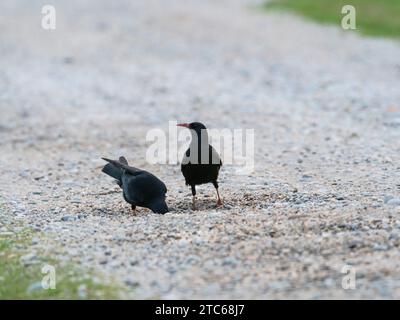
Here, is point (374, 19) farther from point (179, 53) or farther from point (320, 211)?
point (320, 211)

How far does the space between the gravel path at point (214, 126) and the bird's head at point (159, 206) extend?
204 millimetres

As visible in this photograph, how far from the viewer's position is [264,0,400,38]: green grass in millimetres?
34938

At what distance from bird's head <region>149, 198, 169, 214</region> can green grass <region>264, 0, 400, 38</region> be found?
914 inches

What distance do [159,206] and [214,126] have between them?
729cm

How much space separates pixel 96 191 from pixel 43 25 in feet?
82.8

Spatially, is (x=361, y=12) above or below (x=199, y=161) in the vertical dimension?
above

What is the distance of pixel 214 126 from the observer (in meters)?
18.7

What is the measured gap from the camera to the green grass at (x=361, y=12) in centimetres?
3494

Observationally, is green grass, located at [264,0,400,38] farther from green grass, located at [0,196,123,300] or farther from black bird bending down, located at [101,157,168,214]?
green grass, located at [0,196,123,300]
